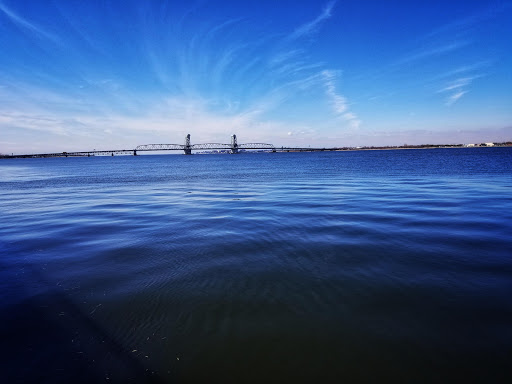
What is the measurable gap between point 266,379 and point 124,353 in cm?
204

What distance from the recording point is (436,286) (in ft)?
17.3

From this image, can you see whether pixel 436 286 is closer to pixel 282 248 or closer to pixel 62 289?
pixel 282 248

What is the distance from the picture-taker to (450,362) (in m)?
3.36

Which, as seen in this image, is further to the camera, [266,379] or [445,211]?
[445,211]

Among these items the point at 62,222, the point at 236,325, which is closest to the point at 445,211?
the point at 236,325

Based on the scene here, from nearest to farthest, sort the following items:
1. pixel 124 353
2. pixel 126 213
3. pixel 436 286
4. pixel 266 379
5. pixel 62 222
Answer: pixel 266 379 → pixel 124 353 → pixel 436 286 → pixel 62 222 → pixel 126 213

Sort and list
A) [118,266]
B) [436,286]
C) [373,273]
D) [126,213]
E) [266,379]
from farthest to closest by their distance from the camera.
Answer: [126,213], [118,266], [373,273], [436,286], [266,379]

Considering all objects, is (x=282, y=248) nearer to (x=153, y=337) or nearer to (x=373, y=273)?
(x=373, y=273)

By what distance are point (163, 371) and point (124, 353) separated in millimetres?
716

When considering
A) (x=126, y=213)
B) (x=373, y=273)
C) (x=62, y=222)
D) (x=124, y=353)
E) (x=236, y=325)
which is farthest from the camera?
(x=126, y=213)

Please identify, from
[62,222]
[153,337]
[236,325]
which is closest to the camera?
[153,337]

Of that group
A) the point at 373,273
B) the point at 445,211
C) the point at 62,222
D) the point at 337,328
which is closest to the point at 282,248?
the point at 373,273

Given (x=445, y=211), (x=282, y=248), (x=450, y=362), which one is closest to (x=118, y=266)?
(x=282, y=248)

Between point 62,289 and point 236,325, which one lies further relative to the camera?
point 62,289
